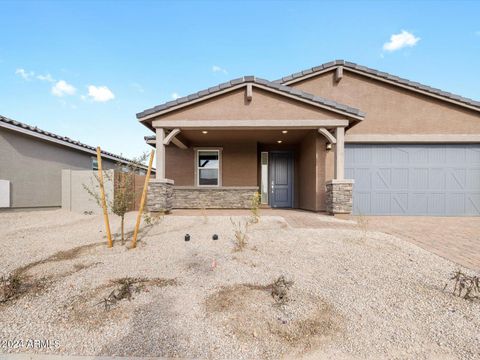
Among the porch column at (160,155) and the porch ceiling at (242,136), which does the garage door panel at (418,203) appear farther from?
the porch column at (160,155)

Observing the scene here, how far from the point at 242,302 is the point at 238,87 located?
6437 millimetres

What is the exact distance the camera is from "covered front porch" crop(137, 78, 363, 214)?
6.98 m

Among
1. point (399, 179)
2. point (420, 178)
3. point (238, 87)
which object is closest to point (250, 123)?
point (238, 87)

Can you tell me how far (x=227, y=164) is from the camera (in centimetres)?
998

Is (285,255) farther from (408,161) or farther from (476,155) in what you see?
(476,155)

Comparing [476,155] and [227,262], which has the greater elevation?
[476,155]

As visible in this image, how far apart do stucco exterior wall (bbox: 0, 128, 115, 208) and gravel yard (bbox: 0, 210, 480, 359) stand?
473 centimetres

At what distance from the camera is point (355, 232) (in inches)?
191

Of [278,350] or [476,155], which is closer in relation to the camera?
[278,350]

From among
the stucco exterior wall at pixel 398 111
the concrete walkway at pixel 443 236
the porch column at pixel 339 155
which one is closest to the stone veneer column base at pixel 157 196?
the concrete walkway at pixel 443 236

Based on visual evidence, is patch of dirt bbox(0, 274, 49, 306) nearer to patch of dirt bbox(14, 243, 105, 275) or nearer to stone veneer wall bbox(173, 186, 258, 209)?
patch of dirt bbox(14, 243, 105, 275)

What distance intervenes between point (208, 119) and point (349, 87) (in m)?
5.91

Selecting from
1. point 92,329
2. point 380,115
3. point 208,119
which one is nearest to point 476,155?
point 380,115

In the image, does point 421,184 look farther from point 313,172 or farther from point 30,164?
point 30,164
